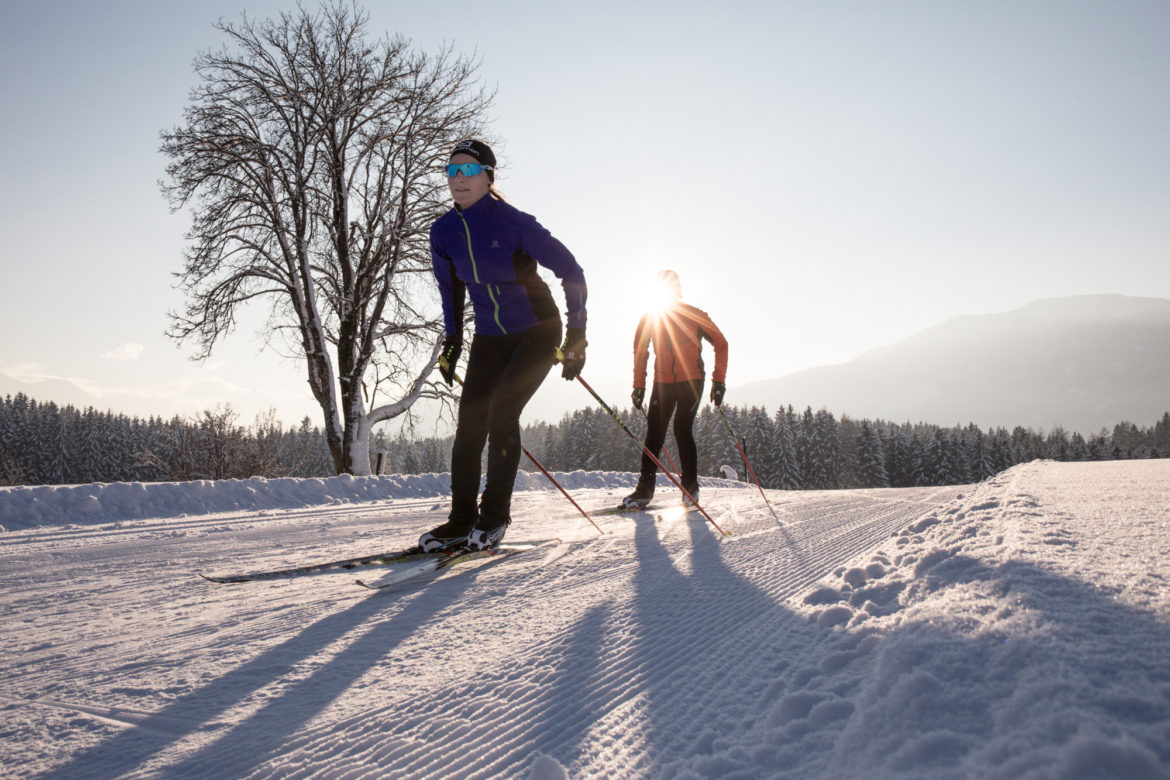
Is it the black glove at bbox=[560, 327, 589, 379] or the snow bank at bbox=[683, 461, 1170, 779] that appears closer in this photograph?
the snow bank at bbox=[683, 461, 1170, 779]

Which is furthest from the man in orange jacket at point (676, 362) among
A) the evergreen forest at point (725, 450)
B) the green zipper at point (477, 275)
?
the evergreen forest at point (725, 450)

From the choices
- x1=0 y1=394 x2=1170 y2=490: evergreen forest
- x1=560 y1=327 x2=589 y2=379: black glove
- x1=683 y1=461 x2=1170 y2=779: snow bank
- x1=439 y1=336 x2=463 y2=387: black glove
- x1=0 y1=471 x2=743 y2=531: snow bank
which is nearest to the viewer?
x1=683 y1=461 x2=1170 y2=779: snow bank

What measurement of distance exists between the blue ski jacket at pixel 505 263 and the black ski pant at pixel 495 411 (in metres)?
0.10

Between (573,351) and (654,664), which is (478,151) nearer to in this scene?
(573,351)

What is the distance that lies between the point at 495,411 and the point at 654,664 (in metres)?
2.08

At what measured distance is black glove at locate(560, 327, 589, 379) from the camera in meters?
3.64

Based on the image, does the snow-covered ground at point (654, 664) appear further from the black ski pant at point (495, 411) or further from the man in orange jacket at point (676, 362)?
the man in orange jacket at point (676, 362)

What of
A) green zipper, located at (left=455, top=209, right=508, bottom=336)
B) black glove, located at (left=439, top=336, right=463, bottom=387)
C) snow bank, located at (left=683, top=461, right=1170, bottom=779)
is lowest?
snow bank, located at (left=683, top=461, right=1170, bottom=779)

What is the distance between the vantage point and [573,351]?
3641mm

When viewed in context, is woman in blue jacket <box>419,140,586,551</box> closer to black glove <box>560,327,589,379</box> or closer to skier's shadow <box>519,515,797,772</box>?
black glove <box>560,327,589,379</box>

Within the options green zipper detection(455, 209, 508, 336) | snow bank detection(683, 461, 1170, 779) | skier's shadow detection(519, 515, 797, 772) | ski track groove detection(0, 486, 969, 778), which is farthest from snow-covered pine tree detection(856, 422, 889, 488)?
snow bank detection(683, 461, 1170, 779)

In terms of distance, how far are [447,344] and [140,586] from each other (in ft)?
6.83

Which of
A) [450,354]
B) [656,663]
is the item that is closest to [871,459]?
[450,354]

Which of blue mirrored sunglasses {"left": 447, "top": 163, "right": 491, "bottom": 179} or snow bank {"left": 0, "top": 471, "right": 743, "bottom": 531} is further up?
blue mirrored sunglasses {"left": 447, "top": 163, "right": 491, "bottom": 179}
